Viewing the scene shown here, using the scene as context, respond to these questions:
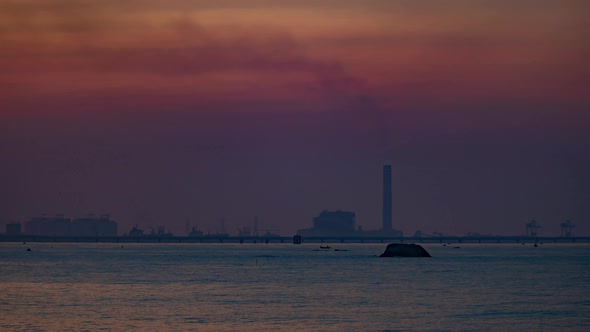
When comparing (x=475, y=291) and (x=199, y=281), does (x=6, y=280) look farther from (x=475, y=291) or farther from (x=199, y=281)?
(x=475, y=291)

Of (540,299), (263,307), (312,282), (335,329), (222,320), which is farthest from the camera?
(312,282)

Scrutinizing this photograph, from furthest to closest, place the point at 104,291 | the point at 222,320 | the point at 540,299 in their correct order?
the point at 104,291
the point at 540,299
the point at 222,320

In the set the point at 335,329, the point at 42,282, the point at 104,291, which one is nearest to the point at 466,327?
the point at 335,329

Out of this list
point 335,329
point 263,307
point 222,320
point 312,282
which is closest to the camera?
point 335,329

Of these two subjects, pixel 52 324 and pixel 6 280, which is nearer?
pixel 52 324

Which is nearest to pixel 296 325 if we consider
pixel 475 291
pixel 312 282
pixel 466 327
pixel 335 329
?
pixel 335 329

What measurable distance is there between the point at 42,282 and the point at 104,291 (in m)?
18.3

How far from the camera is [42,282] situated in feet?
394

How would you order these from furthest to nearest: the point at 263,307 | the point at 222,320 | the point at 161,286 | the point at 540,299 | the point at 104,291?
the point at 161,286
the point at 104,291
the point at 540,299
the point at 263,307
the point at 222,320

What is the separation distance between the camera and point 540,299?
95.5 m

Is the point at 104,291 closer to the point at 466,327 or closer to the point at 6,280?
the point at 6,280

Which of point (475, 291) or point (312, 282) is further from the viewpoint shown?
point (312, 282)

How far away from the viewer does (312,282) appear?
408ft

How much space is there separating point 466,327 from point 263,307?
2053cm
